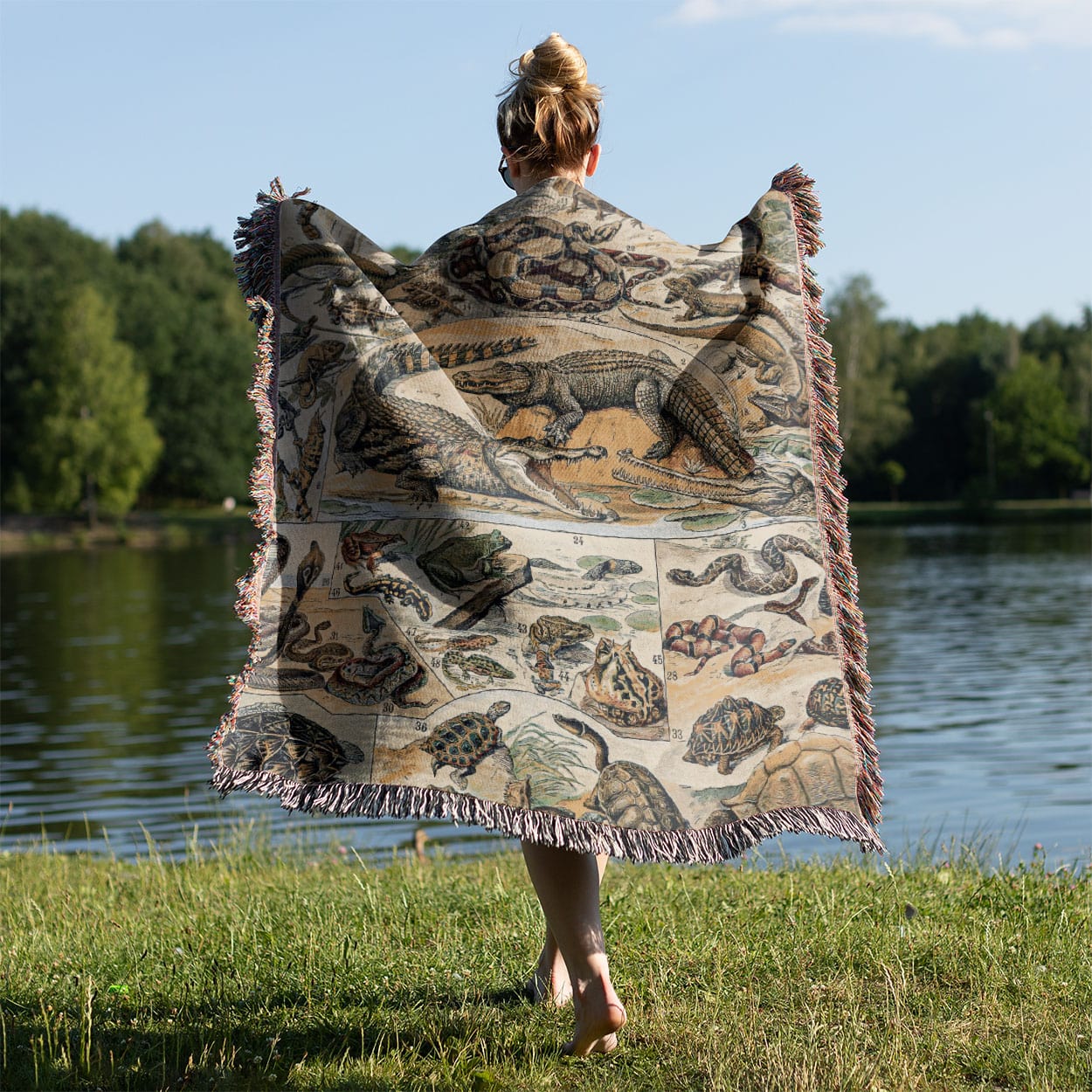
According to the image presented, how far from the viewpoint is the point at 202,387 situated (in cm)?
6144

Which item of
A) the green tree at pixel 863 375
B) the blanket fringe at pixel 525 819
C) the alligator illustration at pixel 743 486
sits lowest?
the blanket fringe at pixel 525 819

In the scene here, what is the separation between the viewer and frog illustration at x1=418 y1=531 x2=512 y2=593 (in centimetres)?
321

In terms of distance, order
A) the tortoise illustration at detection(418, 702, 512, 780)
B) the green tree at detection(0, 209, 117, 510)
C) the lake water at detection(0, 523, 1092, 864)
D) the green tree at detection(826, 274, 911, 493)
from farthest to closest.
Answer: the green tree at detection(826, 274, 911, 493) → the green tree at detection(0, 209, 117, 510) → the lake water at detection(0, 523, 1092, 864) → the tortoise illustration at detection(418, 702, 512, 780)

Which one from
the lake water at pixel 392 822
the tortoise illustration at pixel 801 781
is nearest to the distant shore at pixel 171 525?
the lake water at pixel 392 822

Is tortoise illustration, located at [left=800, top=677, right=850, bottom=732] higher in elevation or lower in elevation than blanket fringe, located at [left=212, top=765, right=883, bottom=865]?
higher

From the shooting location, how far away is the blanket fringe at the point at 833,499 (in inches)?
131

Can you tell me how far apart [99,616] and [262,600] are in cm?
2440

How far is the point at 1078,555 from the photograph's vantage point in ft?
121

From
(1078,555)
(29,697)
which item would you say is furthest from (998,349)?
(29,697)

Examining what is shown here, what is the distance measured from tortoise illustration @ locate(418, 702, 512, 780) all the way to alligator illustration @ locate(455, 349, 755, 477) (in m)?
0.71

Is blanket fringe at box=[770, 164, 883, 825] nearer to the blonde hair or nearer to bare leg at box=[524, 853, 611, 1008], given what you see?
the blonde hair

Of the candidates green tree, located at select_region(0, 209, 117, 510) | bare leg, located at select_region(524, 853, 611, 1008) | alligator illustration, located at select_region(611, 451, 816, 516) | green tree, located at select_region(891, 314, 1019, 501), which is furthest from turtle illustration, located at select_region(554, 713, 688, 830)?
green tree, located at select_region(891, 314, 1019, 501)

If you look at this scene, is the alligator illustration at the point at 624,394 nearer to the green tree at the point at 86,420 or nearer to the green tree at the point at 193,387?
the green tree at the point at 86,420

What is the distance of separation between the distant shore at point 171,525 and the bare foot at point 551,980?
147 ft
